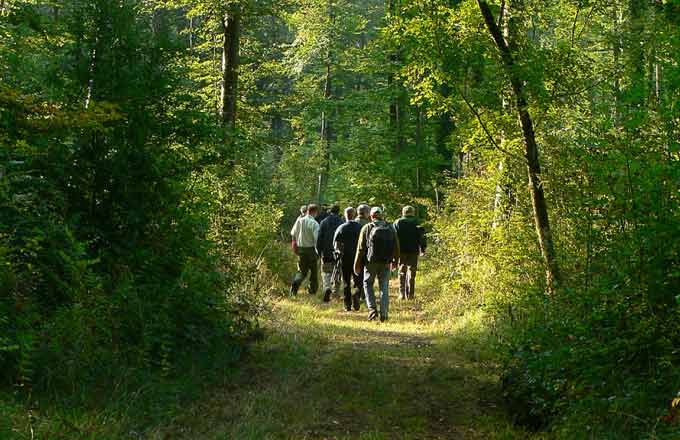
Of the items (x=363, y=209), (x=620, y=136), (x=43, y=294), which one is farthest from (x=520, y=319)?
(x=363, y=209)

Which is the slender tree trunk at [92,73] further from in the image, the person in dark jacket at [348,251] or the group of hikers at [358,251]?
the person in dark jacket at [348,251]

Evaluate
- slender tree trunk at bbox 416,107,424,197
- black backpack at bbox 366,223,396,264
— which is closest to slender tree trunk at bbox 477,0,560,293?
black backpack at bbox 366,223,396,264

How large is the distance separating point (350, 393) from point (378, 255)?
5.46 m

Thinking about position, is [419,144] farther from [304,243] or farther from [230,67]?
Result: [230,67]

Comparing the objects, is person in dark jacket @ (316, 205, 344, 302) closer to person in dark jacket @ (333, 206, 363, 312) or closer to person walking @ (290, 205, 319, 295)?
person walking @ (290, 205, 319, 295)

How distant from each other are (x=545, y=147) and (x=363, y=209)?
6.01 m

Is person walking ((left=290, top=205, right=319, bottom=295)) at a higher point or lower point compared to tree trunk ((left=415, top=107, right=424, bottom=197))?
lower

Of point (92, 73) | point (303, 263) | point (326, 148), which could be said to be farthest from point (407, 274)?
point (326, 148)

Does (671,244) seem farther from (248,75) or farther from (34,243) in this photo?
(248,75)

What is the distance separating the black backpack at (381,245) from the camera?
12.8 m

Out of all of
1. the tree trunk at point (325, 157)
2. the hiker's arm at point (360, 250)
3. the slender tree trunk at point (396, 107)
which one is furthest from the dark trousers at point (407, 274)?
the tree trunk at point (325, 157)

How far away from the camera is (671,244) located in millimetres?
5012

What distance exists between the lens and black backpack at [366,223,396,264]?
12773 mm

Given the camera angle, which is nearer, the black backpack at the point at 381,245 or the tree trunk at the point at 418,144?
the black backpack at the point at 381,245
